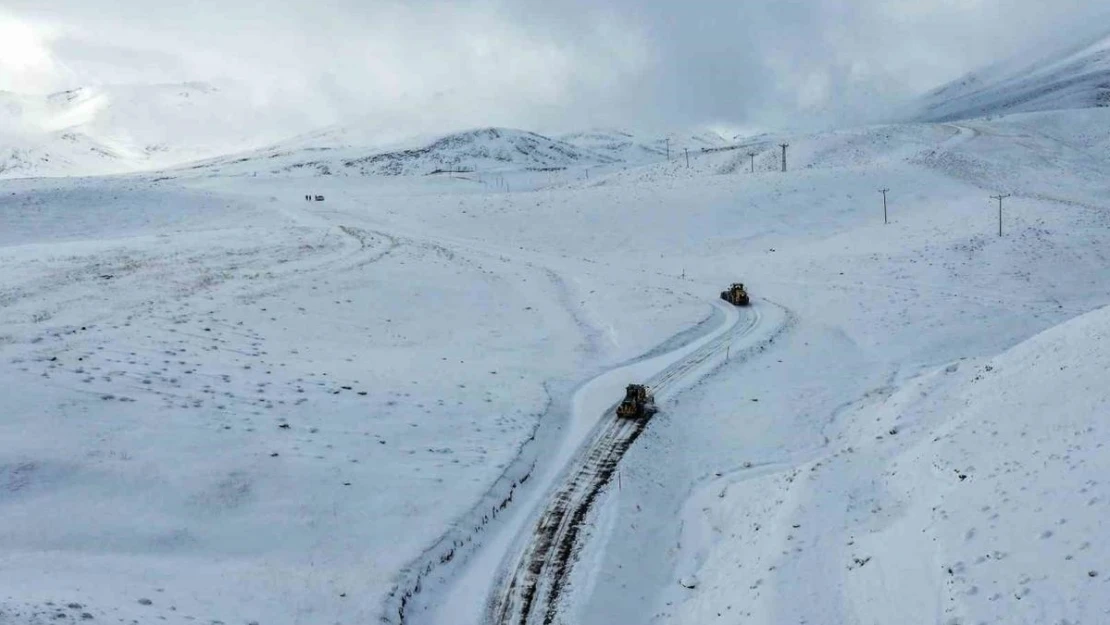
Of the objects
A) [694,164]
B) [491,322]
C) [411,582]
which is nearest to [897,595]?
[411,582]

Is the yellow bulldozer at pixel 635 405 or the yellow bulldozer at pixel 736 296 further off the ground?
the yellow bulldozer at pixel 736 296

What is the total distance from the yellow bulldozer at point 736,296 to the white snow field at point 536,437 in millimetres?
1224

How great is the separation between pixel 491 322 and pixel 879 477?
69.9 feet

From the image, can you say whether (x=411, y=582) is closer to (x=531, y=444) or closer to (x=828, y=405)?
(x=531, y=444)

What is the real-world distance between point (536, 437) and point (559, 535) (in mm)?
5803

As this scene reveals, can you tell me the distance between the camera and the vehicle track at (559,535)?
15.2 meters

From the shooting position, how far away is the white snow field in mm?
13867

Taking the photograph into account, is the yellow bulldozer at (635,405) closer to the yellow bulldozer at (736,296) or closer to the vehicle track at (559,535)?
the vehicle track at (559,535)

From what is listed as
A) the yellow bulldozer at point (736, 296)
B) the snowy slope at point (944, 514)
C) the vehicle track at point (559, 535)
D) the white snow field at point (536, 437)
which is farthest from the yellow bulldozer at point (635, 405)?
the yellow bulldozer at point (736, 296)

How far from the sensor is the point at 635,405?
2520cm

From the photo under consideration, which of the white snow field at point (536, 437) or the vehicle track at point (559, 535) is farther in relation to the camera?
the vehicle track at point (559, 535)

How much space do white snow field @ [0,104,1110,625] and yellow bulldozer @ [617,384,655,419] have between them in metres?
0.86

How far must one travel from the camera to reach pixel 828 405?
1049 inches

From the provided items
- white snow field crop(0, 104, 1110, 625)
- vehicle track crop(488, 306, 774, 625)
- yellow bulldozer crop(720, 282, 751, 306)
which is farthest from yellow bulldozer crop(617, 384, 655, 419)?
yellow bulldozer crop(720, 282, 751, 306)
